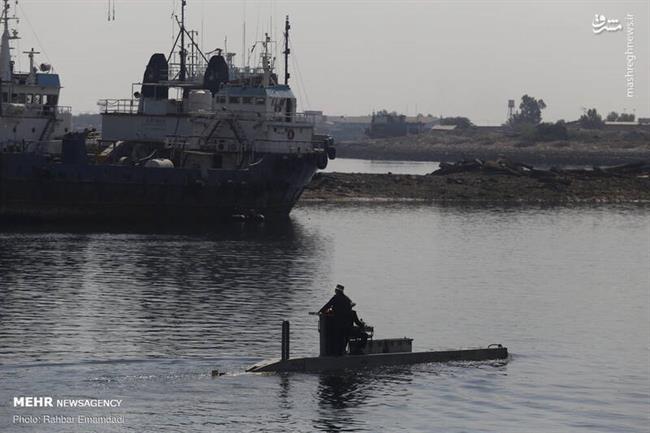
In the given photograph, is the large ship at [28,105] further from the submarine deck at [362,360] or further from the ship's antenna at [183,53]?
the submarine deck at [362,360]

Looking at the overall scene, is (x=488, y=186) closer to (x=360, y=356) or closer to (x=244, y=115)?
(x=244, y=115)

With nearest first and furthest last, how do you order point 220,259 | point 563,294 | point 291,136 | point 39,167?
point 563,294 → point 220,259 → point 39,167 → point 291,136

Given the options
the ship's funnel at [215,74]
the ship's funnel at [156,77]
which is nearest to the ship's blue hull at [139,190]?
the ship's funnel at [215,74]

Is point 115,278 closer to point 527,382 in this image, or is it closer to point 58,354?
point 58,354

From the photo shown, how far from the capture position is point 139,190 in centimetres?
7244

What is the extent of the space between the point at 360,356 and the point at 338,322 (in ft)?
3.98

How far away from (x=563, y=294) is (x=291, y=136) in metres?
30.3

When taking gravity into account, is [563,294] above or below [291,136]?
below

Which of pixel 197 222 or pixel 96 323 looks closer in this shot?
pixel 96 323

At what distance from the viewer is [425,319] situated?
43.1m

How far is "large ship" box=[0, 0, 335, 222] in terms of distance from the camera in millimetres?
71062

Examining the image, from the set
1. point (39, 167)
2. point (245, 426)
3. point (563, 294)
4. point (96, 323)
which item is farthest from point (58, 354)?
point (39, 167)

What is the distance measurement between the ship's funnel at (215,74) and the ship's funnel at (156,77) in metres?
2.86

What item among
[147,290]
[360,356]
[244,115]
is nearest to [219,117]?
[244,115]
